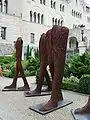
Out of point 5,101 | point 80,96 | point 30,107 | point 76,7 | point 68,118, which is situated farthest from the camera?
point 76,7

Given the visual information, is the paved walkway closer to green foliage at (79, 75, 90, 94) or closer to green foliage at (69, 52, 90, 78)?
green foliage at (79, 75, 90, 94)

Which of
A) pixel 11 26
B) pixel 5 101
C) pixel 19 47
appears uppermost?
pixel 11 26

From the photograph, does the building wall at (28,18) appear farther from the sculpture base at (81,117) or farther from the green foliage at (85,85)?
the sculpture base at (81,117)

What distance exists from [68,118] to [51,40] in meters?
2.48

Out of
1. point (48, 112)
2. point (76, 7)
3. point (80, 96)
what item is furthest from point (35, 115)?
point (76, 7)

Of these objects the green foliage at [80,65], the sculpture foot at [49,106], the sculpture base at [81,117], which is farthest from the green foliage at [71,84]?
the sculpture base at [81,117]

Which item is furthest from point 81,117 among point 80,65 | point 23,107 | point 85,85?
point 80,65

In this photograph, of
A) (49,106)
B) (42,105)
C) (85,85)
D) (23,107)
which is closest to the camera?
(49,106)

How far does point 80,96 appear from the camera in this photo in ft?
31.9

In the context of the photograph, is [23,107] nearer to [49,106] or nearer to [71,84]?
[49,106]

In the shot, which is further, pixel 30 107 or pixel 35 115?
pixel 30 107

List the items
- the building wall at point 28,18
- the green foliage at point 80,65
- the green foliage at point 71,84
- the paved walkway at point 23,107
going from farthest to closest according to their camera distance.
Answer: the building wall at point 28,18 → the green foliage at point 80,65 → the green foliage at point 71,84 → the paved walkway at point 23,107

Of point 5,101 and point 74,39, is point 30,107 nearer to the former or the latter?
point 5,101

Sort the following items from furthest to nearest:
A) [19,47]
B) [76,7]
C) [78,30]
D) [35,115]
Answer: [76,7] < [78,30] < [19,47] < [35,115]
